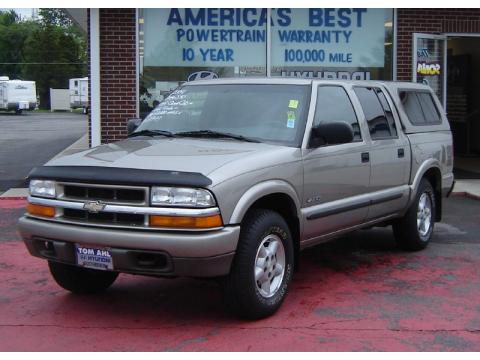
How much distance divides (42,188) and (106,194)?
0.59 metres

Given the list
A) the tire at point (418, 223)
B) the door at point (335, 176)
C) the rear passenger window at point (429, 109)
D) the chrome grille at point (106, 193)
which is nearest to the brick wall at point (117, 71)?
the rear passenger window at point (429, 109)

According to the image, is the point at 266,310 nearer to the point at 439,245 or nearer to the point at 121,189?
the point at 121,189

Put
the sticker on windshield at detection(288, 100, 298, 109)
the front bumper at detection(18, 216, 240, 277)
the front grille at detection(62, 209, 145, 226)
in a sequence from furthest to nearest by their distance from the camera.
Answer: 1. the sticker on windshield at detection(288, 100, 298, 109)
2. the front grille at detection(62, 209, 145, 226)
3. the front bumper at detection(18, 216, 240, 277)

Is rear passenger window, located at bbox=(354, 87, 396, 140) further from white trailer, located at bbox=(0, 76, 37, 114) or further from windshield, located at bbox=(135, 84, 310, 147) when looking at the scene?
white trailer, located at bbox=(0, 76, 37, 114)

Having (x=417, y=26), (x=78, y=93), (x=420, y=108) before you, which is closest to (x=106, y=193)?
(x=420, y=108)

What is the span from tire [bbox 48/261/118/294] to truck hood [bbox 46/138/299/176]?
869 mm

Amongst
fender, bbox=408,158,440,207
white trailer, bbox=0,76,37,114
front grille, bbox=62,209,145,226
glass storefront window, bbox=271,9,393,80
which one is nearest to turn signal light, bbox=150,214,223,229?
front grille, bbox=62,209,145,226

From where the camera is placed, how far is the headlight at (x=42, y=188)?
189 inches

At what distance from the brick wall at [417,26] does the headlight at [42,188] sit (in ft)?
29.4

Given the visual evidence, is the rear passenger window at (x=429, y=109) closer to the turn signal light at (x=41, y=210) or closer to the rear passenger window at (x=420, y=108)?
the rear passenger window at (x=420, y=108)

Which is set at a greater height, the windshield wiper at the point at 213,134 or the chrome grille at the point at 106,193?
the windshield wiper at the point at 213,134

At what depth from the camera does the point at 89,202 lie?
458cm

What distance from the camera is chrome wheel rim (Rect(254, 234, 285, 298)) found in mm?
4773

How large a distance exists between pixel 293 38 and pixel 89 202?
837 cm
